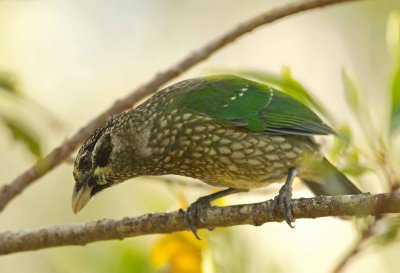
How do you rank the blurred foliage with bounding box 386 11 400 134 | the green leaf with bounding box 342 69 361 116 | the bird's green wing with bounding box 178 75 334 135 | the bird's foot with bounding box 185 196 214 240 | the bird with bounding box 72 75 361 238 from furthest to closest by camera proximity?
the bird's green wing with bounding box 178 75 334 135 < the bird with bounding box 72 75 361 238 < the bird's foot with bounding box 185 196 214 240 < the green leaf with bounding box 342 69 361 116 < the blurred foliage with bounding box 386 11 400 134

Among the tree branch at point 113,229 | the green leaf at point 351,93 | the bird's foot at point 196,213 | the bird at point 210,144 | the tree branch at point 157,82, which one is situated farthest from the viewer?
the bird at point 210,144

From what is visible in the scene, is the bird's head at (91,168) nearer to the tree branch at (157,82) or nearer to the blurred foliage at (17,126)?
the tree branch at (157,82)

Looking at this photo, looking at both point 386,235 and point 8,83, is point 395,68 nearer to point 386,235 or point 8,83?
point 386,235

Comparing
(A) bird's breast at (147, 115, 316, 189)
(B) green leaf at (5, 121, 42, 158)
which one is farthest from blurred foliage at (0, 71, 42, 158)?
(A) bird's breast at (147, 115, 316, 189)

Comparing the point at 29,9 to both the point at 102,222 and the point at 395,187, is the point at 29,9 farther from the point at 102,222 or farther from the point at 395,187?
the point at 395,187

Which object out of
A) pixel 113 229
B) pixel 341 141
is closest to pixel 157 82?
pixel 113 229

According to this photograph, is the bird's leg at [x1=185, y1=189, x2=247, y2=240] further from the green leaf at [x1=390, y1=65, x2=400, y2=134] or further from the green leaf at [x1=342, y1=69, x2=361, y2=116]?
the green leaf at [x1=390, y1=65, x2=400, y2=134]

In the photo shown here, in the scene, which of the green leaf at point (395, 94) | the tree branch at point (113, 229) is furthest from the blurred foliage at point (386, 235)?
the tree branch at point (113, 229)
